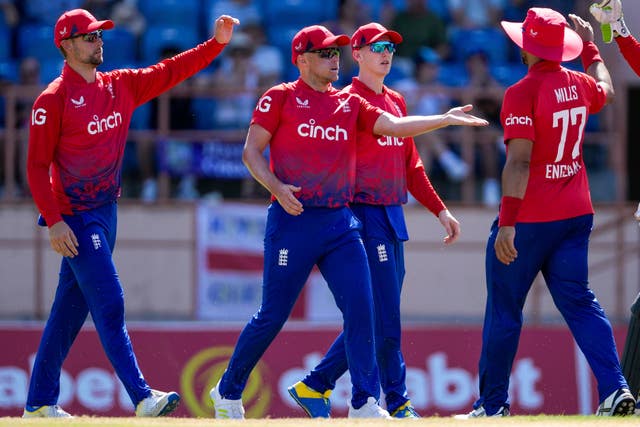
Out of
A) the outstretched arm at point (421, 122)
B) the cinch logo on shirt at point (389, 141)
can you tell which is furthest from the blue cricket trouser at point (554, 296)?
the cinch logo on shirt at point (389, 141)

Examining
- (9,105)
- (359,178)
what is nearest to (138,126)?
(9,105)

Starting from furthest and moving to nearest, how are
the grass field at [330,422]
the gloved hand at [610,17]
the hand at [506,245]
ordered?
the gloved hand at [610,17] → the hand at [506,245] → the grass field at [330,422]

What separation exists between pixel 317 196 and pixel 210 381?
4694mm

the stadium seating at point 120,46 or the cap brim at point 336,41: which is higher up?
the stadium seating at point 120,46

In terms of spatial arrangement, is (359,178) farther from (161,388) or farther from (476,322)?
(476,322)

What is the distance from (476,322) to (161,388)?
11.3 ft

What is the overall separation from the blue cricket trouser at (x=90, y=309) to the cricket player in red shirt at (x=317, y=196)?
2.25ft

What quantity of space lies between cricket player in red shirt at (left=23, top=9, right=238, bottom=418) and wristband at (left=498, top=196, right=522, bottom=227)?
2076 mm

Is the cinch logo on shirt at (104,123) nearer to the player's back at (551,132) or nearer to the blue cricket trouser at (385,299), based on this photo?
the blue cricket trouser at (385,299)

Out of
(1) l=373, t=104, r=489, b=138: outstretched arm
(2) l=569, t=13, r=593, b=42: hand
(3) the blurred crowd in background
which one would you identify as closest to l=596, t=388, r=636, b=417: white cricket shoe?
(1) l=373, t=104, r=489, b=138: outstretched arm

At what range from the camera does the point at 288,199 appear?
25.7 feet

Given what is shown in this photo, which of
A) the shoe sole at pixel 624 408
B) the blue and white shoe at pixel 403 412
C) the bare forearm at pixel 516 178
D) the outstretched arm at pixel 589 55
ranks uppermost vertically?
the outstretched arm at pixel 589 55

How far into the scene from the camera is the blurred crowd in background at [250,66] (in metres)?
14.6

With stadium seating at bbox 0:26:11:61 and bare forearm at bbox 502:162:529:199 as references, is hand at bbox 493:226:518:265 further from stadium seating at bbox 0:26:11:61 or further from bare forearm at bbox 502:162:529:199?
stadium seating at bbox 0:26:11:61
